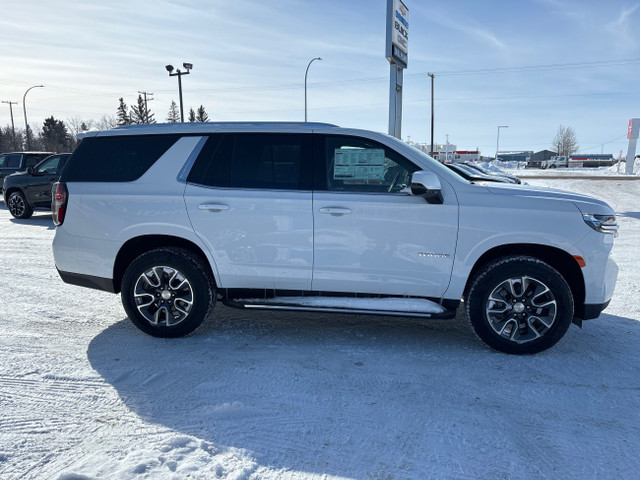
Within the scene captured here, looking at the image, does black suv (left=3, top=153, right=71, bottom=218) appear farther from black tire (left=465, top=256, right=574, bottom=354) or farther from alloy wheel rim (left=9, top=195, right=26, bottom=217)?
black tire (left=465, top=256, right=574, bottom=354)

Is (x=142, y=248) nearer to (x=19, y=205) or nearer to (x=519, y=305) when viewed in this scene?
(x=519, y=305)

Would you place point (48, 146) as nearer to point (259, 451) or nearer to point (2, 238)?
point (2, 238)

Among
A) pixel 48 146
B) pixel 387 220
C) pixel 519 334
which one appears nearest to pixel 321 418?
pixel 387 220

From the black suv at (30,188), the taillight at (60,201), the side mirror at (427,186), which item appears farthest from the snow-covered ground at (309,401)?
the black suv at (30,188)

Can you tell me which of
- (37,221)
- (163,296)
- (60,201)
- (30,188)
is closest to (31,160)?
(30,188)

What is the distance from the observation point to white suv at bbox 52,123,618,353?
377 cm

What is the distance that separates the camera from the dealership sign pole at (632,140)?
49.6 metres

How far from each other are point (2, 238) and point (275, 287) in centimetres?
809

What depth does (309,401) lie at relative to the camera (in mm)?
3113

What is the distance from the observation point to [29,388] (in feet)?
10.6

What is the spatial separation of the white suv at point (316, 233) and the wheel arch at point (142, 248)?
13 millimetres

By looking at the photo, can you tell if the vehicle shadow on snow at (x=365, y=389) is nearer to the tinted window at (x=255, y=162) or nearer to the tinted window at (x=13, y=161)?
the tinted window at (x=255, y=162)

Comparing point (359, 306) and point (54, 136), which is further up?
point (54, 136)

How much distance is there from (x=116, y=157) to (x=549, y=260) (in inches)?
160
